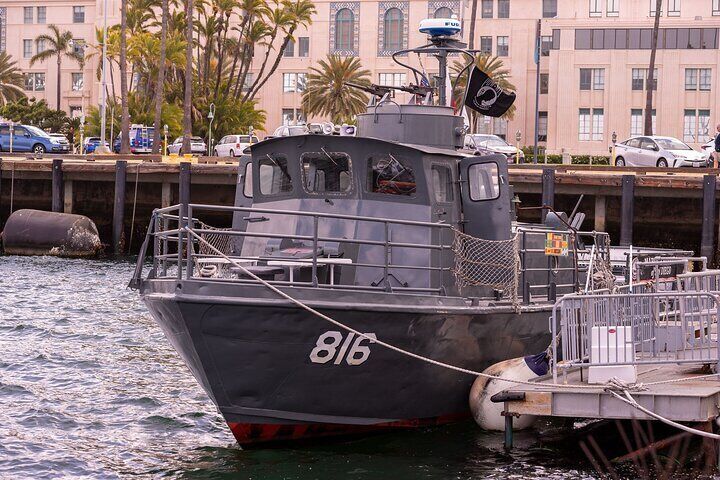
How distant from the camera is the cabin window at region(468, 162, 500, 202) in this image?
1533cm

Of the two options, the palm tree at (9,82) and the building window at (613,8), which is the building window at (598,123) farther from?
the palm tree at (9,82)

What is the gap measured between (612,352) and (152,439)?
561cm

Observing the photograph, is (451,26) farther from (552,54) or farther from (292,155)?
(552,54)

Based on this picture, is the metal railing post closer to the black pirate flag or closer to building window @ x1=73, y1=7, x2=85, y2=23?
the black pirate flag

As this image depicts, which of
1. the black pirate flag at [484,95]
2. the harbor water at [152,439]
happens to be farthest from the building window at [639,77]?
the black pirate flag at [484,95]

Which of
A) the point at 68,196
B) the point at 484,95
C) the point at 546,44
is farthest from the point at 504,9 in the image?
the point at 484,95

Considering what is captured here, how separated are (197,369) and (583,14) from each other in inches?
2772

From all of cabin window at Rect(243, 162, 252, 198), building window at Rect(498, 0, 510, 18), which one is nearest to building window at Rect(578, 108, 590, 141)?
building window at Rect(498, 0, 510, 18)

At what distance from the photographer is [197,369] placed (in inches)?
531

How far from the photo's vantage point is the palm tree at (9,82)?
92250 millimetres

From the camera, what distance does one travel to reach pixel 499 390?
14.4 metres

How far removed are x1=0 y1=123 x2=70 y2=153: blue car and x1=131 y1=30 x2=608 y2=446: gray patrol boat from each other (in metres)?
46.1

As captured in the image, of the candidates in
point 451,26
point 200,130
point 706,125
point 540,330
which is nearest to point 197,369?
point 540,330

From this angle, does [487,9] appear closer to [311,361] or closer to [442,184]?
[442,184]
